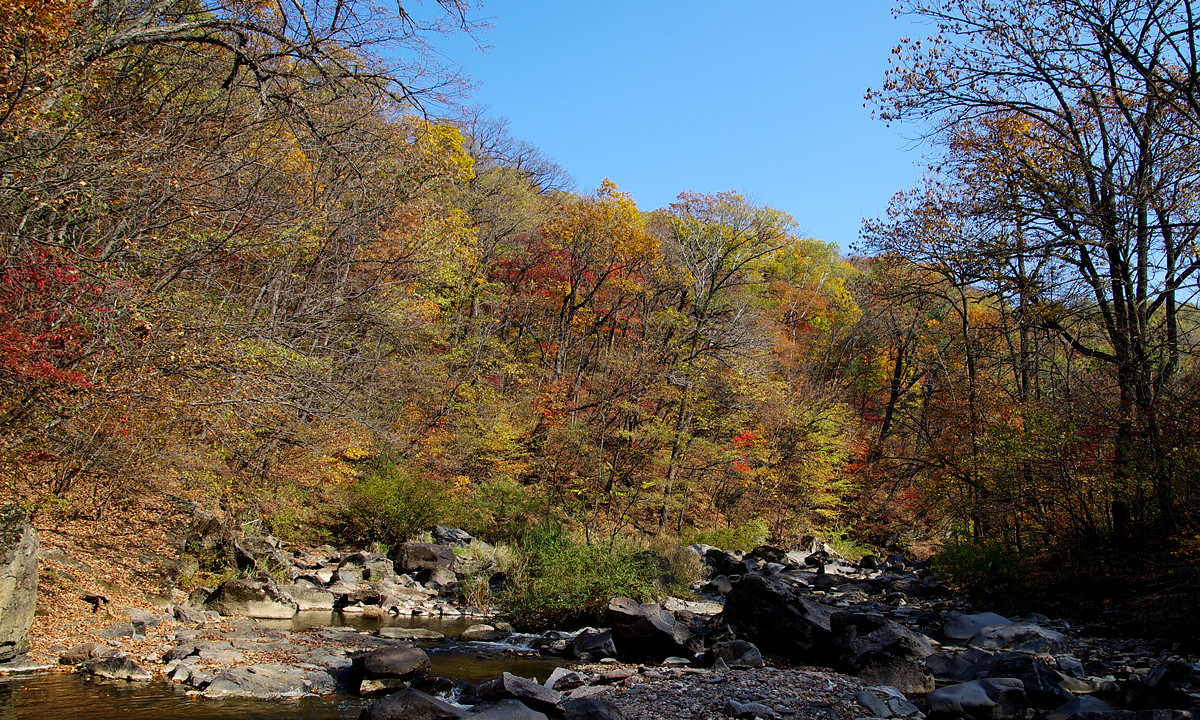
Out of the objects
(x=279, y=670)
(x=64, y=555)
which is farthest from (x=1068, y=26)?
(x=64, y=555)

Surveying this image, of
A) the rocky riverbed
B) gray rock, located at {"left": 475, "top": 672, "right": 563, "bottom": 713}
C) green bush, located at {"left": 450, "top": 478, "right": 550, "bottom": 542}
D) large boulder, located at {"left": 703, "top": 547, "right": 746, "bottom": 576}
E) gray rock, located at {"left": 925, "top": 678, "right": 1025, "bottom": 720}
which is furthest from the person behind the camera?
green bush, located at {"left": 450, "top": 478, "right": 550, "bottom": 542}

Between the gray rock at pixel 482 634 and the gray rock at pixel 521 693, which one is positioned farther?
the gray rock at pixel 482 634

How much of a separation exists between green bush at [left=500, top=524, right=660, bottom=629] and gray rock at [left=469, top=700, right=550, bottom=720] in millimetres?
4617

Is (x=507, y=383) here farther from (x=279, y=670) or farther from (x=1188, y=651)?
(x=1188, y=651)

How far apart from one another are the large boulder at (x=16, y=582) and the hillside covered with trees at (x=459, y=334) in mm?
1359

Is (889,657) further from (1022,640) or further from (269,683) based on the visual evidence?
(269,683)

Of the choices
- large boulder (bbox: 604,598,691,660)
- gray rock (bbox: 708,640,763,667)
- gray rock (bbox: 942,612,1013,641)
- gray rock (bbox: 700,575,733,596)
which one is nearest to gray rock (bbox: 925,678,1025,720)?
gray rock (bbox: 708,640,763,667)

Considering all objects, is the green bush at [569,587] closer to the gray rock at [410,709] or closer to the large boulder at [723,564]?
the gray rock at [410,709]

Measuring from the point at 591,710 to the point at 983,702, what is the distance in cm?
372

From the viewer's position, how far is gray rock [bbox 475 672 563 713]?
6.97m

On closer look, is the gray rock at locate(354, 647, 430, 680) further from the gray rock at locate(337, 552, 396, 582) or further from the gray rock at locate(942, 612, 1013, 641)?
the gray rock at locate(942, 612, 1013, 641)

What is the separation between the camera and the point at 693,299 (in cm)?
2609

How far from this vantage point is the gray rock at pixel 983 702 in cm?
665

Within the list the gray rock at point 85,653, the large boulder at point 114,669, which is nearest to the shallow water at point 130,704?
the large boulder at point 114,669
